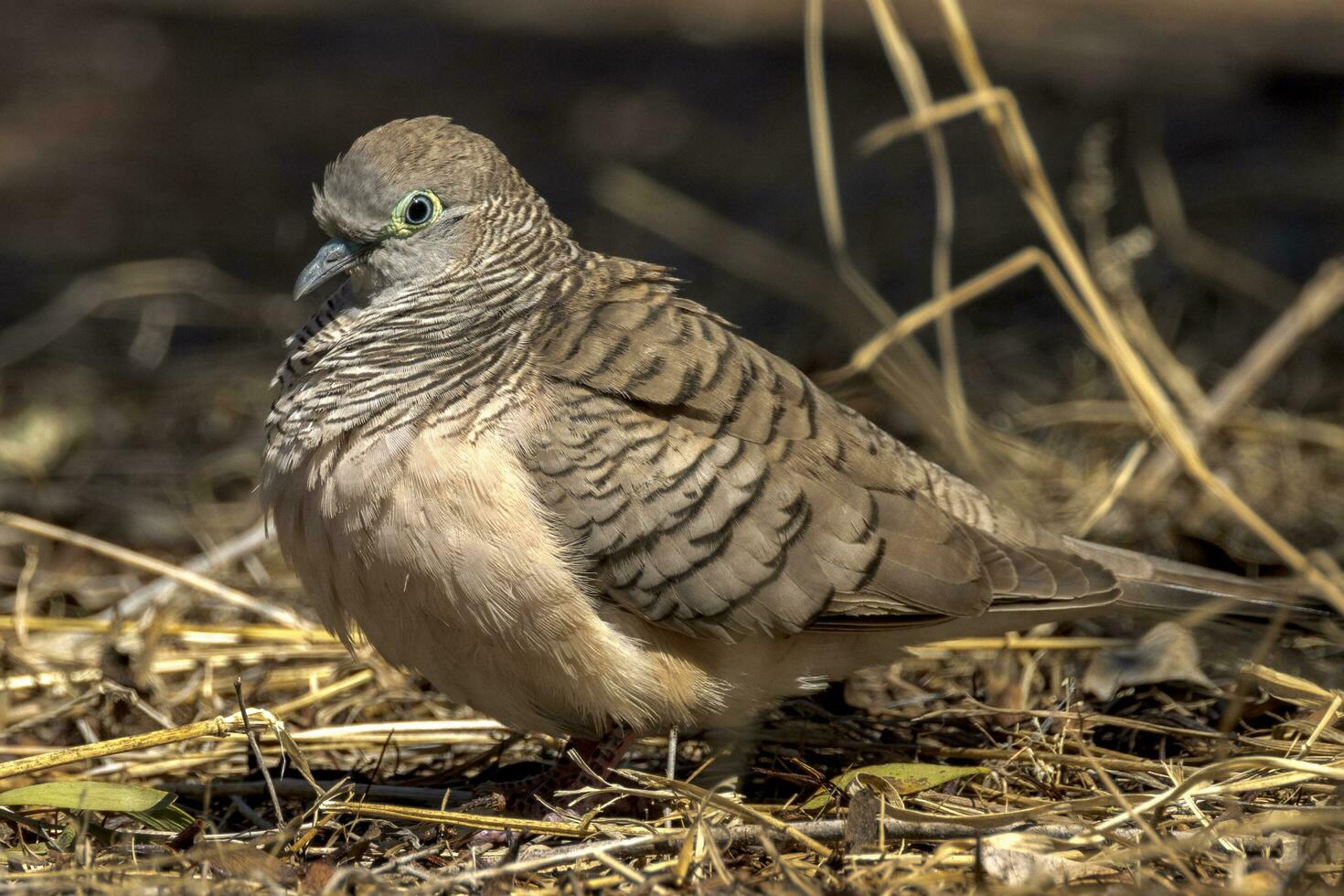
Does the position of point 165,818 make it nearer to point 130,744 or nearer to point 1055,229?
point 130,744

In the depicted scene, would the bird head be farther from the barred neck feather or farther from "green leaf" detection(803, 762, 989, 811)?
"green leaf" detection(803, 762, 989, 811)

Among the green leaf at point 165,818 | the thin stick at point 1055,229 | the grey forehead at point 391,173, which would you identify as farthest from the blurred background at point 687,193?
the grey forehead at point 391,173

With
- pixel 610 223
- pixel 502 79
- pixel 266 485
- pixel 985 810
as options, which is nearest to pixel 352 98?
pixel 502 79

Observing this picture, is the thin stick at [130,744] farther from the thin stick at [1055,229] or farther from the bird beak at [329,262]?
the thin stick at [1055,229]

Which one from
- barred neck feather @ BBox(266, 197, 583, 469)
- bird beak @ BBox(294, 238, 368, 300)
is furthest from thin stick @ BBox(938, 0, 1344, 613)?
bird beak @ BBox(294, 238, 368, 300)

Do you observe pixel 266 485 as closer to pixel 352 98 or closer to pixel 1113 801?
pixel 1113 801
